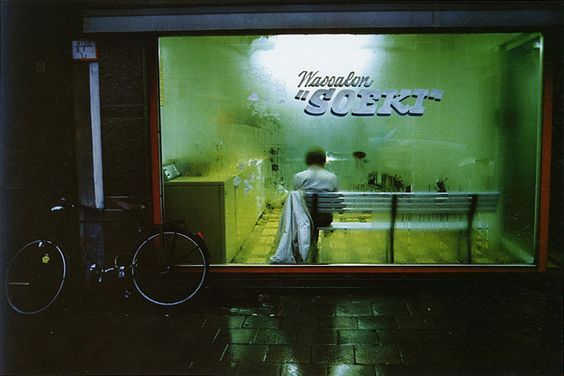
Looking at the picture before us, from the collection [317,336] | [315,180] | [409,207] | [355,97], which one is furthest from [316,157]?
[317,336]

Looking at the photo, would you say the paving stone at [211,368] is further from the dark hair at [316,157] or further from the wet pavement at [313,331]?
the dark hair at [316,157]

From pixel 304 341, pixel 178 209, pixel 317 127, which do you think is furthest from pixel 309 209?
pixel 304 341

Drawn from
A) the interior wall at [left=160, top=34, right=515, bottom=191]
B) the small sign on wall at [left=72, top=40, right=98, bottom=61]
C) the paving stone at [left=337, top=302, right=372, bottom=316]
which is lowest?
the paving stone at [left=337, top=302, right=372, bottom=316]

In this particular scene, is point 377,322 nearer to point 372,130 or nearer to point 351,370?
point 351,370

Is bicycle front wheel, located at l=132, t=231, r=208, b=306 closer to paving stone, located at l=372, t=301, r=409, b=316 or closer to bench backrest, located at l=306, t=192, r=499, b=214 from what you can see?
bench backrest, located at l=306, t=192, r=499, b=214

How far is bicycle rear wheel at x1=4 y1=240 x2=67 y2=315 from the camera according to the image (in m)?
6.88

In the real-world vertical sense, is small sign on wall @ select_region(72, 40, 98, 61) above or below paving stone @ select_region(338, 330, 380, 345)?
above

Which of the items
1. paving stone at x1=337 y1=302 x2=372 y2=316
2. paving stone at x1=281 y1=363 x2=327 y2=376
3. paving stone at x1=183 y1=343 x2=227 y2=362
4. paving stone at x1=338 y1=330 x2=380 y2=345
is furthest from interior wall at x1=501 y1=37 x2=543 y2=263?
paving stone at x1=183 y1=343 x2=227 y2=362

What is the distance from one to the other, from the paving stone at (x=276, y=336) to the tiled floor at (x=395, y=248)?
1.72 m

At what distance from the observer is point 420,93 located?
7648 mm

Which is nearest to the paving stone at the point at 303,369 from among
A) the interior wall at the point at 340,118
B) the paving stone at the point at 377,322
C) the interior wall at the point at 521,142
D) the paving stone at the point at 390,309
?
the paving stone at the point at 377,322

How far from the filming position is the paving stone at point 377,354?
5512 mm

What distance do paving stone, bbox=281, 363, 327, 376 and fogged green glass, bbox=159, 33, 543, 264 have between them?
257cm

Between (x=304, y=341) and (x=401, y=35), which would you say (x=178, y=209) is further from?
(x=401, y=35)
